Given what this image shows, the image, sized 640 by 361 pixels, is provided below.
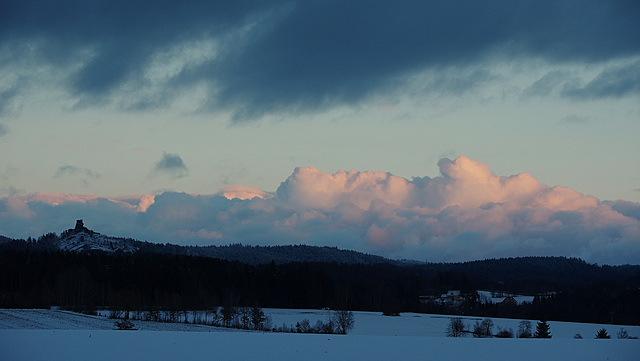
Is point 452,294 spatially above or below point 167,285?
below

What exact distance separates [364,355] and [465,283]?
5276 inches

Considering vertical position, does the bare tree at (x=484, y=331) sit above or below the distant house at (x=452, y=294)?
below

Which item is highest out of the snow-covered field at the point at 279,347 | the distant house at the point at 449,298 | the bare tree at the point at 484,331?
the distant house at the point at 449,298

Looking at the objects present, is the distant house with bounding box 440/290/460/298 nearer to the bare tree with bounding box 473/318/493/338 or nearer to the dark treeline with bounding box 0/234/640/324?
the dark treeline with bounding box 0/234/640/324

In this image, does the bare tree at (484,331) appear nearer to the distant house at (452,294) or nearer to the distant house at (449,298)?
the distant house at (449,298)

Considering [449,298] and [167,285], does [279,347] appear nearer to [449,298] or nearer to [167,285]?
[167,285]

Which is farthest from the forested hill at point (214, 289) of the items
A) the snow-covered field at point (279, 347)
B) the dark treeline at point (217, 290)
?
the snow-covered field at point (279, 347)

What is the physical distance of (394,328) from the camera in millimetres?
75375

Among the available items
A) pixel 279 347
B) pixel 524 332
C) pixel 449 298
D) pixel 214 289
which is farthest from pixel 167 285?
pixel 279 347

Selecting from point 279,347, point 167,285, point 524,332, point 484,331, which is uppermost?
point 167,285

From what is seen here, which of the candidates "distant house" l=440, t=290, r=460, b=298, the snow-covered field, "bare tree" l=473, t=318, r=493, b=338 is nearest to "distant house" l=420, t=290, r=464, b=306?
"distant house" l=440, t=290, r=460, b=298

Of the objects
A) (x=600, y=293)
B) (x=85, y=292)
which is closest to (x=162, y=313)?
(x=85, y=292)

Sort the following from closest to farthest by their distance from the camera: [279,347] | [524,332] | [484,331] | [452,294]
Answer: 1. [279,347]
2. [524,332]
3. [484,331]
4. [452,294]

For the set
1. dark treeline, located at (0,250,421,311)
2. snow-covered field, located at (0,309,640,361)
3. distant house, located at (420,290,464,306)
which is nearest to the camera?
snow-covered field, located at (0,309,640,361)
